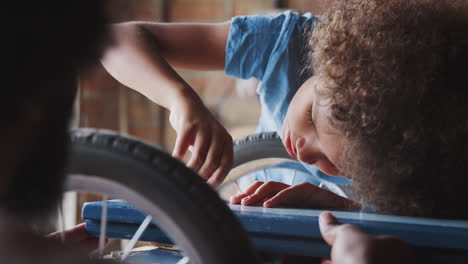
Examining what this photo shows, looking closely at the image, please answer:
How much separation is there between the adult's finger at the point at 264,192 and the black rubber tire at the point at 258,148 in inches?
6.3

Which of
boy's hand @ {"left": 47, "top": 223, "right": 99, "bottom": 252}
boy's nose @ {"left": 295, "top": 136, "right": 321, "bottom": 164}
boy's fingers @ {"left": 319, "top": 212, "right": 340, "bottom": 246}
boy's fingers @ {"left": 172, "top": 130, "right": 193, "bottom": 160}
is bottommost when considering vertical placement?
boy's hand @ {"left": 47, "top": 223, "right": 99, "bottom": 252}

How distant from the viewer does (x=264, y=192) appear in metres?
0.68

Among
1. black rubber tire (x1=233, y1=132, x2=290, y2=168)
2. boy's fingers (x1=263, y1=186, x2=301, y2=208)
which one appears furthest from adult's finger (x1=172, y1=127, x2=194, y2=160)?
black rubber tire (x1=233, y1=132, x2=290, y2=168)

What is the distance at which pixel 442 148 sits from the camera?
54 cm

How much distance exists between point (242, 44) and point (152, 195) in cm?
64

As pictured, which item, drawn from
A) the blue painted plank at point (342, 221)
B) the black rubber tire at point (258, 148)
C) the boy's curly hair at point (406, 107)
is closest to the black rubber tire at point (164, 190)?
the blue painted plank at point (342, 221)

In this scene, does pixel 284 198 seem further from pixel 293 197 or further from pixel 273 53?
pixel 273 53

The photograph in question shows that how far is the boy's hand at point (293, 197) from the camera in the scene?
647mm

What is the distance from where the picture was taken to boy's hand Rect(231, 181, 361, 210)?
65 centimetres

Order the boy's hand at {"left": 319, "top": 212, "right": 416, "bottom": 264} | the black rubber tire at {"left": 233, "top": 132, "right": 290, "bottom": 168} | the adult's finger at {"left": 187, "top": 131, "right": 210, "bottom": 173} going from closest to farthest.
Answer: the boy's hand at {"left": 319, "top": 212, "right": 416, "bottom": 264} < the adult's finger at {"left": 187, "top": 131, "right": 210, "bottom": 173} < the black rubber tire at {"left": 233, "top": 132, "right": 290, "bottom": 168}

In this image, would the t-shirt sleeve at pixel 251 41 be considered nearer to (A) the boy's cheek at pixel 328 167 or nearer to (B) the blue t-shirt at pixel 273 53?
(B) the blue t-shirt at pixel 273 53

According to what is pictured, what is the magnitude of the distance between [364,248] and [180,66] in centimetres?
59

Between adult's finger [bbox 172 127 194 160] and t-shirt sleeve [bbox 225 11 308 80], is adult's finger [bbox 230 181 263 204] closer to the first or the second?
adult's finger [bbox 172 127 194 160]

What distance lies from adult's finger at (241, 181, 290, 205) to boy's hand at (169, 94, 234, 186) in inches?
3.8
